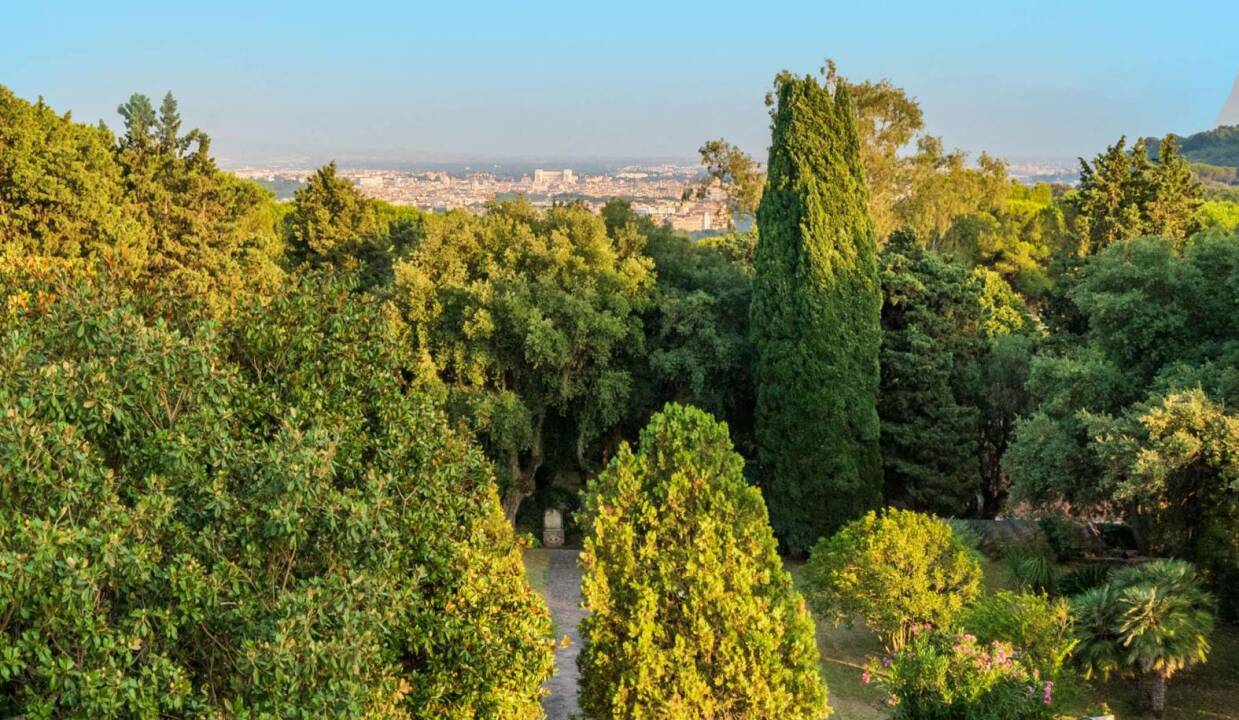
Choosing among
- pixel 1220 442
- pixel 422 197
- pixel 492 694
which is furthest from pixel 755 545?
pixel 422 197

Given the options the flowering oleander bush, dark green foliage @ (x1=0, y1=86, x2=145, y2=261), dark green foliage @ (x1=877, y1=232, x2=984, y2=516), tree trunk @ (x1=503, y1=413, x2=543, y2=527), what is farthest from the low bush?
dark green foliage @ (x1=0, y1=86, x2=145, y2=261)

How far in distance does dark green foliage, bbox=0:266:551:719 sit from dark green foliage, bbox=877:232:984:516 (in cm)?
1331

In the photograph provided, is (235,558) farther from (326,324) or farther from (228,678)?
(326,324)

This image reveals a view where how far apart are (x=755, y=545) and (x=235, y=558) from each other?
15.1 feet

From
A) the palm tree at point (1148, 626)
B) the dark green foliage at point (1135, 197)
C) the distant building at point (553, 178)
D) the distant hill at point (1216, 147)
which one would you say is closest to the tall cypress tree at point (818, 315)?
the palm tree at point (1148, 626)

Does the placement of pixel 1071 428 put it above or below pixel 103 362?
below

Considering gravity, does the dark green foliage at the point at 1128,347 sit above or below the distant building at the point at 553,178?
below

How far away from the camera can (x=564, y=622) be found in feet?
51.4

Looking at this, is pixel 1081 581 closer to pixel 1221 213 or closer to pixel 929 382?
pixel 929 382

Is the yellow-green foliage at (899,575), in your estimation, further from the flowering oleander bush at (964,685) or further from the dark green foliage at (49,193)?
the dark green foliage at (49,193)

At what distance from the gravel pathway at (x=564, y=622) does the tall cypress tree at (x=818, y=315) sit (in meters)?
4.57

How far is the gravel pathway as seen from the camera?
1212 cm

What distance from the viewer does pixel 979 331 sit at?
20594 mm

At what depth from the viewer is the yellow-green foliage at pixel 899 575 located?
12242 millimetres
